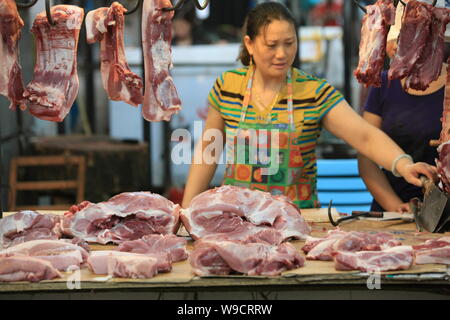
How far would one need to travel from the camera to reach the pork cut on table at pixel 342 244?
3.89 metres

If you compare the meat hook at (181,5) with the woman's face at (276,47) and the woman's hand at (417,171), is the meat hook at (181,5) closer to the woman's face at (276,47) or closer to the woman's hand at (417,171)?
the woman's face at (276,47)

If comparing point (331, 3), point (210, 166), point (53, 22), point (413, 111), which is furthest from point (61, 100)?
point (331, 3)

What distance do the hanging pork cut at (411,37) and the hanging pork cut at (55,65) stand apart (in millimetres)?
1602

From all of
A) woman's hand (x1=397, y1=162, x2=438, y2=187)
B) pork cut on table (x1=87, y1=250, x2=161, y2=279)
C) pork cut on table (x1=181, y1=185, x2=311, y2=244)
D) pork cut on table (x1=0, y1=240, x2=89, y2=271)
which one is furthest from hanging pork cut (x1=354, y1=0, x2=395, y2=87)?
pork cut on table (x1=0, y1=240, x2=89, y2=271)

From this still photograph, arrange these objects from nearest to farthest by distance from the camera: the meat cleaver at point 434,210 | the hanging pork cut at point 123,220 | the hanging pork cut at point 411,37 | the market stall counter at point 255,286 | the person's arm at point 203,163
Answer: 1. the market stall counter at point 255,286
2. the hanging pork cut at point 411,37
3. the hanging pork cut at point 123,220
4. the meat cleaver at point 434,210
5. the person's arm at point 203,163

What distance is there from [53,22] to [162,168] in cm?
543

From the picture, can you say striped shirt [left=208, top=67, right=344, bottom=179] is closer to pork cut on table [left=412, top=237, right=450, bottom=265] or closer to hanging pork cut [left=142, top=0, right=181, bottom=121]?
hanging pork cut [left=142, top=0, right=181, bottom=121]

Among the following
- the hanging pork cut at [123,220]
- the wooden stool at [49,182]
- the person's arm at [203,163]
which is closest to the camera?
the hanging pork cut at [123,220]

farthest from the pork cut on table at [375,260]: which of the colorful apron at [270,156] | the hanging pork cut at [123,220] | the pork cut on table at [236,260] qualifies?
the colorful apron at [270,156]

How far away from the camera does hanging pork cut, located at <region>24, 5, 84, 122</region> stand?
415cm

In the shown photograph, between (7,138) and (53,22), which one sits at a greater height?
(53,22)

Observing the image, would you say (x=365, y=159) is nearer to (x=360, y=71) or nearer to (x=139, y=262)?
(x=360, y=71)

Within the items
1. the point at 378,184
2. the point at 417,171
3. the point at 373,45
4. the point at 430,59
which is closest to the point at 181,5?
the point at 373,45

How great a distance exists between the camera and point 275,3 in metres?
5.15
